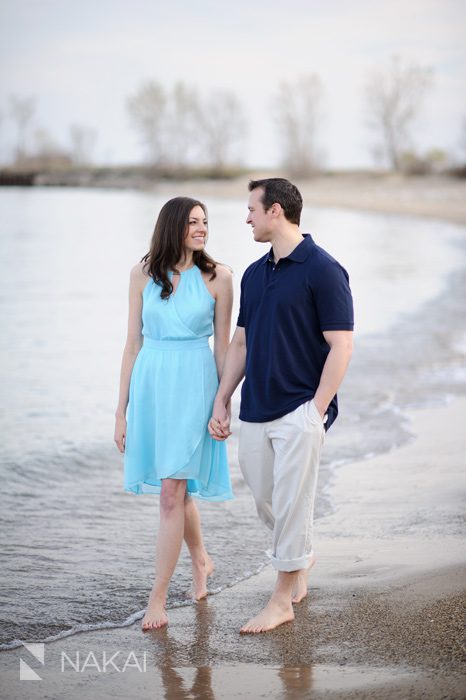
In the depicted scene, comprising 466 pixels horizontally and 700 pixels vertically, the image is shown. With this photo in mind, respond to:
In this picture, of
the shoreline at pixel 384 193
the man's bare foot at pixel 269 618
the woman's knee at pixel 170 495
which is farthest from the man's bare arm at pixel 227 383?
the shoreline at pixel 384 193

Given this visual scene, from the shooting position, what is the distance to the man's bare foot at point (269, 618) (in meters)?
3.96

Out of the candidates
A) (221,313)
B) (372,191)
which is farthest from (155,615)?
(372,191)

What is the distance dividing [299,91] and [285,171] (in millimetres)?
16414

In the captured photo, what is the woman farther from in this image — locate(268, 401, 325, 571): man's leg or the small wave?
locate(268, 401, 325, 571): man's leg

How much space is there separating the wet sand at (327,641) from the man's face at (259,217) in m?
1.63

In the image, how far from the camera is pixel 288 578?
13.4 feet

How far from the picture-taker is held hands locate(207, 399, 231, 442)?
413cm

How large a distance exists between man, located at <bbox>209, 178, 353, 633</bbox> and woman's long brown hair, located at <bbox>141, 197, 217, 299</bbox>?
1.20ft

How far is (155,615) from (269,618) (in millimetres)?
511

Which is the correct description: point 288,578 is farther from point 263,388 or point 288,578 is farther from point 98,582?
point 98,582

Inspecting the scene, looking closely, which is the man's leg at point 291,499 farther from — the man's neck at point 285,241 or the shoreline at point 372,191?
the shoreline at point 372,191

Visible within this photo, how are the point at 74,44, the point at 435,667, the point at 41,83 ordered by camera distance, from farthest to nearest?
the point at 74,44 → the point at 41,83 → the point at 435,667

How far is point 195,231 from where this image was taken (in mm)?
4238

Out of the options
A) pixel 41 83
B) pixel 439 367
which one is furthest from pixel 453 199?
pixel 41 83
